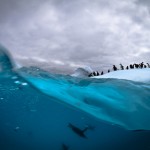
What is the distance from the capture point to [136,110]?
7102 mm

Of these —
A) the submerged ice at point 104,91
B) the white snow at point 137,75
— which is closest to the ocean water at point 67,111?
the submerged ice at point 104,91

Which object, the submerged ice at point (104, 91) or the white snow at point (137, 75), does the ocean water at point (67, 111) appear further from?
the white snow at point (137, 75)

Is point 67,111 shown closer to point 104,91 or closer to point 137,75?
point 104,91

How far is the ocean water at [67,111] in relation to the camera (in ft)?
24.1

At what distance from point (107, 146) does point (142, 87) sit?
20.3 feet

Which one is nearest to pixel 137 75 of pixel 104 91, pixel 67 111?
pixel 104 91

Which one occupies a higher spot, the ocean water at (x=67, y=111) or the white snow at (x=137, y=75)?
the white snow at (x=137, y=75)

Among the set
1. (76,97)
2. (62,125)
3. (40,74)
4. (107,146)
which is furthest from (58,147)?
(40,74)

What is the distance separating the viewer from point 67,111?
10250 mm

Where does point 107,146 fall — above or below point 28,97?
below

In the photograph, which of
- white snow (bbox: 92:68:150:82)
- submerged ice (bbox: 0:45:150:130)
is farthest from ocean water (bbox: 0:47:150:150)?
white snow (bbox: 92:68:150:82)

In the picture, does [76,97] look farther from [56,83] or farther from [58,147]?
[58,147]

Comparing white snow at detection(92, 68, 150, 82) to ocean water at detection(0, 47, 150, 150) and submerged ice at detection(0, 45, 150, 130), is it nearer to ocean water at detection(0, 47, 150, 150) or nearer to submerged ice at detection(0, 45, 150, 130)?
submerged ice at detection(0, 45, 150, 130)

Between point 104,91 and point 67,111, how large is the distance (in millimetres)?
3616
